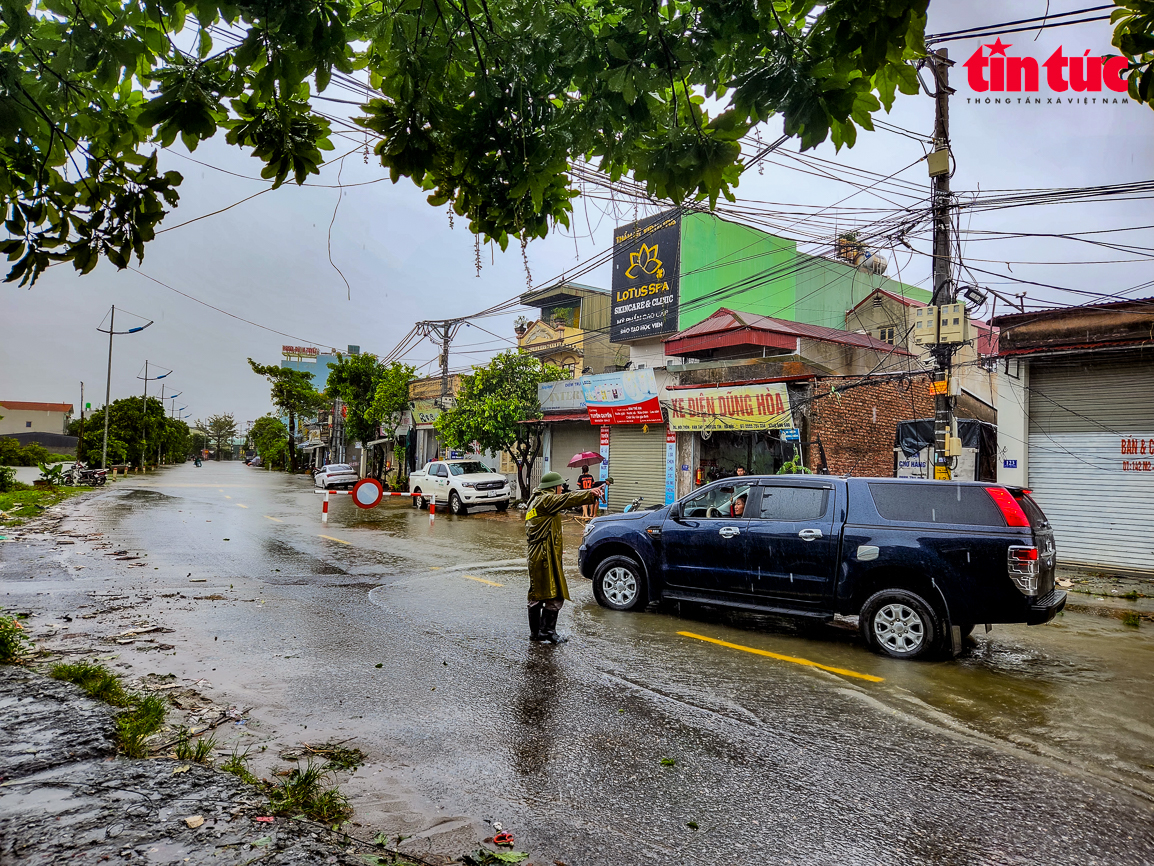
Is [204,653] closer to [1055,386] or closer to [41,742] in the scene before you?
[41,742]

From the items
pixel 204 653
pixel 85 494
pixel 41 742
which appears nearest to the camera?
pixel 41 742

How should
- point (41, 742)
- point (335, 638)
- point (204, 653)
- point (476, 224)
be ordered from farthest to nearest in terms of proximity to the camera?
point (335, 638) < point (204, 653) < point (476, 224) < point (41, 742)

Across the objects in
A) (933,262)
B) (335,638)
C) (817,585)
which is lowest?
(335,638)

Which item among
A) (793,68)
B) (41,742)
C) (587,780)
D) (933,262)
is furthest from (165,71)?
(933,262)

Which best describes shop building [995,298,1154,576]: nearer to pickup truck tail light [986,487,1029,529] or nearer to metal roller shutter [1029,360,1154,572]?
metal roller shutter [1029,360,1154,572]

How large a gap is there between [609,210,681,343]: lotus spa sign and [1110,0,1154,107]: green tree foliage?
23355mm

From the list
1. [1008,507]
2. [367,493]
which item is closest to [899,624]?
[1008,507]

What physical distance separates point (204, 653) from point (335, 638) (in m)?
1.18

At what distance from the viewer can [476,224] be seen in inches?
166

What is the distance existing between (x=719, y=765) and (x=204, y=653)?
480 centimetres

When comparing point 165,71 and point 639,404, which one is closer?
point 165,71

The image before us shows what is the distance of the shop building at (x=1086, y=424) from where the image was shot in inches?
477

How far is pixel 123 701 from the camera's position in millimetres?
4754

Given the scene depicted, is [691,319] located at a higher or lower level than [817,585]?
higher
